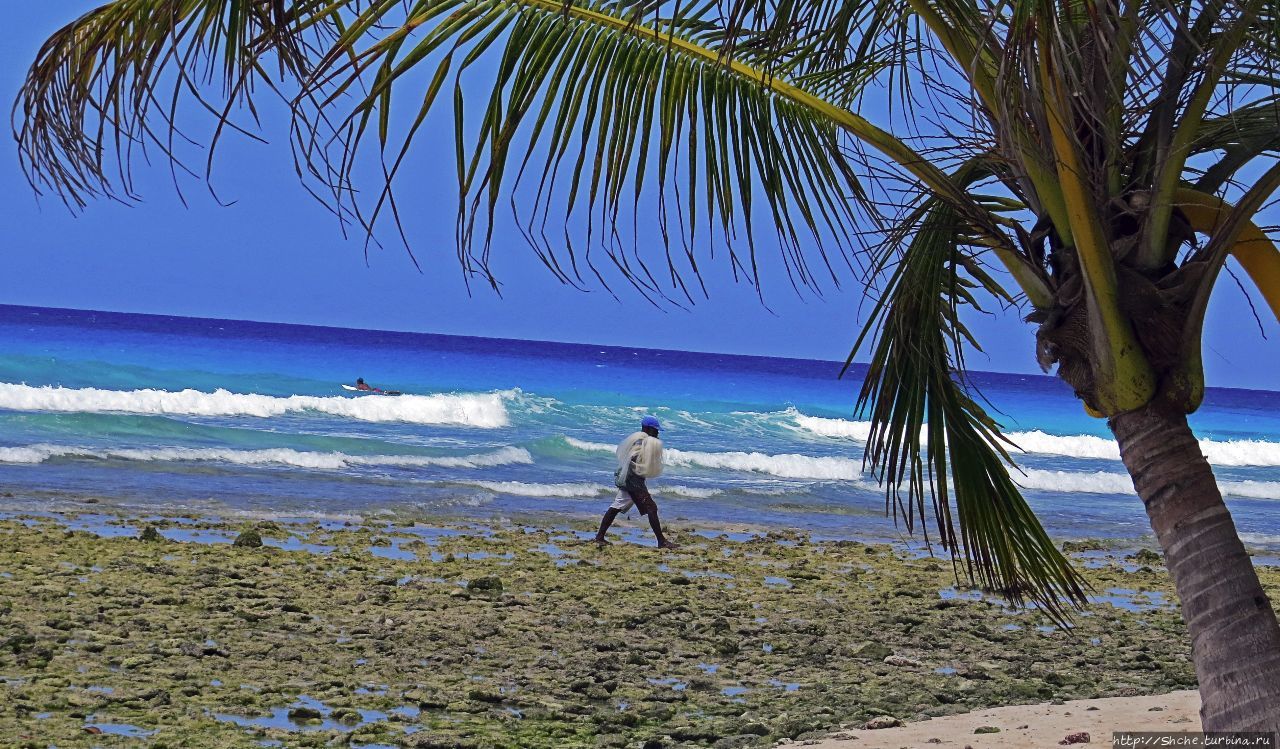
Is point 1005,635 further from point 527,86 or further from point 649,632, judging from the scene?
point 527,86

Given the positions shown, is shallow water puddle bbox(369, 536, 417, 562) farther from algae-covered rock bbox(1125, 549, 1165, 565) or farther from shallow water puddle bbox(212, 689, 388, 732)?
algae-covered rock bbox(1125, 549, 1165, 565)

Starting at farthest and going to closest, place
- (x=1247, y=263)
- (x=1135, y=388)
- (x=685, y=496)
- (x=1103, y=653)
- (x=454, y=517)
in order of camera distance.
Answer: (x=685, y=496)
(x=454, y=517)
(x=1103, y=653)
(x=1247, y=263)
(x=1135, y=388)

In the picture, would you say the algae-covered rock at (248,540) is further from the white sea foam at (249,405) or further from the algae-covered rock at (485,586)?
the white sea foam at (249,405)

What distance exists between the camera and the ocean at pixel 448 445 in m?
14.3

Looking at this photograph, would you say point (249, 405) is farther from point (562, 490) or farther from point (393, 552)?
point (393, 552)

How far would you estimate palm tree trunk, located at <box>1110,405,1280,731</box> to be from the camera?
9.53ft

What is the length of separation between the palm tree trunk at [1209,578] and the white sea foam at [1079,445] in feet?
A: 93.7

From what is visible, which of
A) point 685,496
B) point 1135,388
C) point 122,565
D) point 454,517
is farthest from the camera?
point 685,496

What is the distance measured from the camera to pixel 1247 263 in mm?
3322

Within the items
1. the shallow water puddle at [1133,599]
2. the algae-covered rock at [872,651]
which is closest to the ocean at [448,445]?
the algae-covered rock at [872,651]

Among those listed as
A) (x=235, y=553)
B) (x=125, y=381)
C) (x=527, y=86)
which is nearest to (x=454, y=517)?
(x=235, y=553)

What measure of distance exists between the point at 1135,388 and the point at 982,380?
67.2m

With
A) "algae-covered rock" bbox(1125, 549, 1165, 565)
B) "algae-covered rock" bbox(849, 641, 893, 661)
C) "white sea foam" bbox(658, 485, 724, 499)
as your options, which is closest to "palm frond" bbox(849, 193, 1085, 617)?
"algae-covered rock" bbox(849, 641, 893, 661)

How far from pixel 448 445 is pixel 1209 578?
62.7 ft
